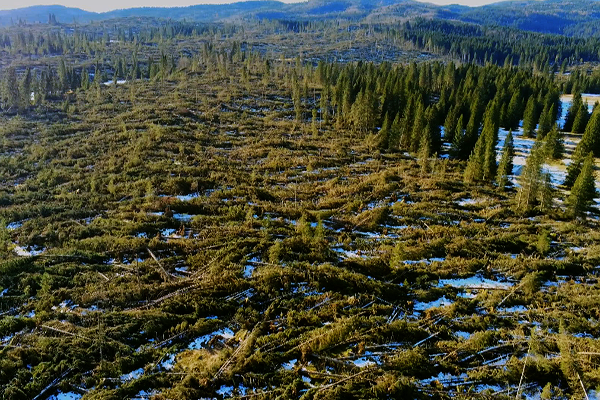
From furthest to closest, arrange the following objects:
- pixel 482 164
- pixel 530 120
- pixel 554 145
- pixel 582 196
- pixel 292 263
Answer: pixel 530 120 → pixel 554 145 → pixel 482 164 → pixel 582 196 → pixel 292 263

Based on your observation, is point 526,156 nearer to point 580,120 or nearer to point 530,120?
point 530,120

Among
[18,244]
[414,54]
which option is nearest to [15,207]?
[18,244]

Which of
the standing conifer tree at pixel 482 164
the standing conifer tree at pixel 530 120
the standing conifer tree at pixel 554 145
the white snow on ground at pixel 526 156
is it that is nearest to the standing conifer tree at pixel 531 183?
the white snow on ground at pixel 526 156

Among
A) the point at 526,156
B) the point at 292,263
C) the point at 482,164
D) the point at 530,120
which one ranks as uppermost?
the point at 530,120

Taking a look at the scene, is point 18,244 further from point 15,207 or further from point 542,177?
point 542,177

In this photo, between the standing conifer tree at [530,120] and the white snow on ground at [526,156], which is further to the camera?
the standing conifer tree at [530,120]

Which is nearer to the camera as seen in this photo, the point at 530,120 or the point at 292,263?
the point at 292,263

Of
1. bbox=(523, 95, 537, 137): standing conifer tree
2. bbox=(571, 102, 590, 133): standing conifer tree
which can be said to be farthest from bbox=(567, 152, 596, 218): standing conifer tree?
bbox=(571, 102, 590, 133): standing conifer tree

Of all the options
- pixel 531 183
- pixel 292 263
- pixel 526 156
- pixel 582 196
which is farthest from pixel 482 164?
pixel 292 263

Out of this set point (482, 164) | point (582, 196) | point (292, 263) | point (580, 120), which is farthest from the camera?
point (580, 120)

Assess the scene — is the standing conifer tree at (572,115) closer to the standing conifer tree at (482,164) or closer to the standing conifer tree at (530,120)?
the standing conifer tree at (530,120)
